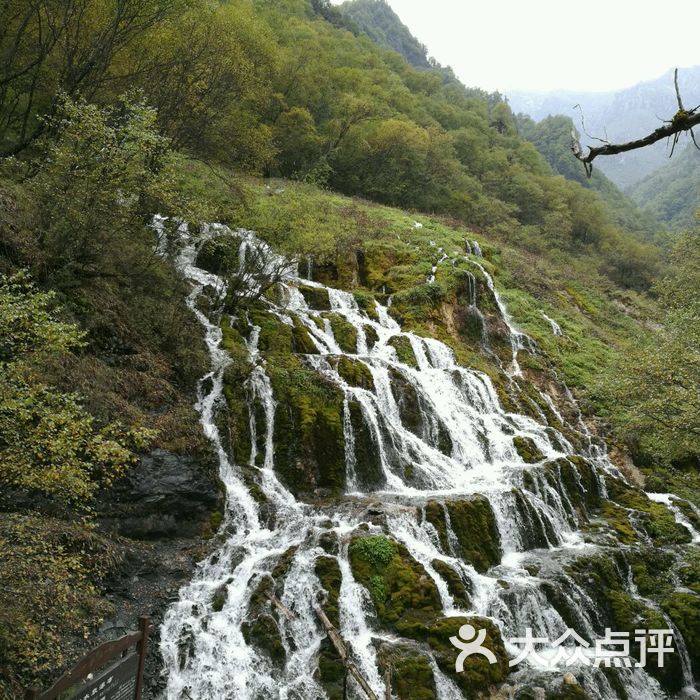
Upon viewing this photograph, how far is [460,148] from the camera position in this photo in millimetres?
52625

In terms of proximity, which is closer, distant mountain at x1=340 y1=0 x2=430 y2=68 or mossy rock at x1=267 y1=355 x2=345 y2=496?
mossy rock at x1=267 y1=355 x2=345 y2=496

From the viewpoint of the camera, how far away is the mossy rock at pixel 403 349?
18.8m

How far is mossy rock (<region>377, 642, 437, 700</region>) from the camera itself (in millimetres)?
7996

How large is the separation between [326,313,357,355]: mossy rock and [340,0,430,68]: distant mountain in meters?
109

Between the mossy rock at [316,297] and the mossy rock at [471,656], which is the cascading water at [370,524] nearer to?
the mossy rock at [471,656]

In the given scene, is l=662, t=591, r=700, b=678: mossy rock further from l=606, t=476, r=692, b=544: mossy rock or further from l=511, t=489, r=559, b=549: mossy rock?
l=511, t=489, r=559, b=549: mossy rock

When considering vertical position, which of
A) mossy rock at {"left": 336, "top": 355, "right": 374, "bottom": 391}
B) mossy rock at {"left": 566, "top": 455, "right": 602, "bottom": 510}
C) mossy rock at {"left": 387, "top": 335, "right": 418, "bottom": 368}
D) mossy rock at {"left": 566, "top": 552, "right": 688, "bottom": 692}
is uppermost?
mossy rock at {"left": 387, "top": 335, "right": 418, "bottom": 368}

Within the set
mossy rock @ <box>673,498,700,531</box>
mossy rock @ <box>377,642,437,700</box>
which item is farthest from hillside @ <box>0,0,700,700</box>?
mossy rock @ <box>673,498,700,531</box>

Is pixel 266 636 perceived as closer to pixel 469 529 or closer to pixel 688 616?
pixel 469 529

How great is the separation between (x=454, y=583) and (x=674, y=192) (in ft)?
371

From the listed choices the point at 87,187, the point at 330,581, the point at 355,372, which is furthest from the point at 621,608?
the point at 87,187

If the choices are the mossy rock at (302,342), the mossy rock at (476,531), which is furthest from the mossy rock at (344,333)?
the mossy rock at (476,531)

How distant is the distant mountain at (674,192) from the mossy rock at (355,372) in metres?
82.4

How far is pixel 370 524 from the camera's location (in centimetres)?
1080
